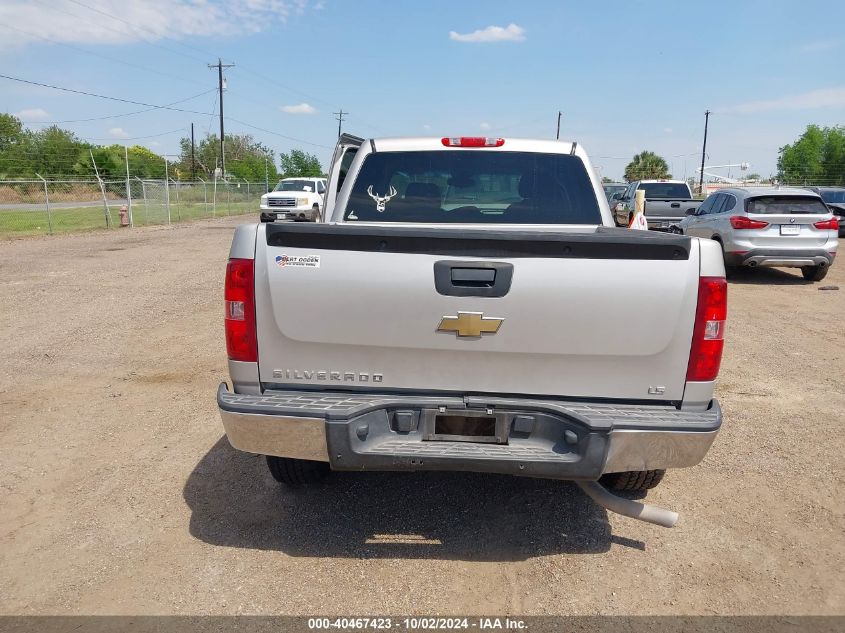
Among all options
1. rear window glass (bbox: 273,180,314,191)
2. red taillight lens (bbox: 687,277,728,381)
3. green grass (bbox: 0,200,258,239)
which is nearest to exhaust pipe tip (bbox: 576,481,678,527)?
red taillight lens (bbox: 687,277,728,381)

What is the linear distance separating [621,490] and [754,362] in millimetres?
3967

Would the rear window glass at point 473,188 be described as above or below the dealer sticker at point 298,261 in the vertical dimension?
above

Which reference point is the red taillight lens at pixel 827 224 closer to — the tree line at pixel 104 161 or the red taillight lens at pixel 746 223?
the red taillight lens at pixel 746 223

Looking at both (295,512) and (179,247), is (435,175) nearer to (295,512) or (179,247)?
(295,512)

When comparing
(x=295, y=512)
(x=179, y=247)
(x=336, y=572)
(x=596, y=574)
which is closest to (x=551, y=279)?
(x=596, y=574)

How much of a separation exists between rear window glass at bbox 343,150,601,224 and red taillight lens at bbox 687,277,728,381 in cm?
157

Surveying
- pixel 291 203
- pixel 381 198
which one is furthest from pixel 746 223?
pixel 291 203

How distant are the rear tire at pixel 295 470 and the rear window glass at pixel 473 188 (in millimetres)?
1625

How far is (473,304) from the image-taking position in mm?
2920

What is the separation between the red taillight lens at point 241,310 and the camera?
2.96 meters

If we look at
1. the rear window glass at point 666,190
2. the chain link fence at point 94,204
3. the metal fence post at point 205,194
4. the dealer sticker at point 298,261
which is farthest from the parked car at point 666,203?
the metal fence post at point 205,194

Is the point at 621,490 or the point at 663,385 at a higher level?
the point at 663,385

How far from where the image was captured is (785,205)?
468 inches

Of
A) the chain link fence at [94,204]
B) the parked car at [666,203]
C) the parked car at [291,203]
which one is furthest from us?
the parked car at [291,203]
